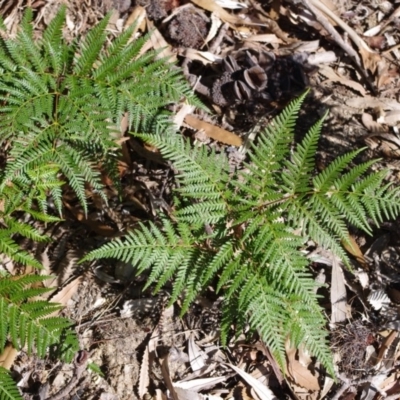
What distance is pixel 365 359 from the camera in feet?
12.5

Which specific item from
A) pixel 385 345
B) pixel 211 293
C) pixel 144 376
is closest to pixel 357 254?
pixel 385 345

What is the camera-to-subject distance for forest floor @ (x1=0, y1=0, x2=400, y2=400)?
3.76 metres


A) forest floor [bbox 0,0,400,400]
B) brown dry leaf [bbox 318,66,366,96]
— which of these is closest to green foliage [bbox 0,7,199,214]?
forest floor [bbox 0,0,400,400]

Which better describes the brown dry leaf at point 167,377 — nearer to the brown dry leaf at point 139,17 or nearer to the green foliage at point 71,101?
the green foliage at point 71,101

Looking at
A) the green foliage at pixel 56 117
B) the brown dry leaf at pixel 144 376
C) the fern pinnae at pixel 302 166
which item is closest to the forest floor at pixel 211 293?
the brown dry leaf at pixel 144 376

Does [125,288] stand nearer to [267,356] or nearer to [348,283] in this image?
[267,356]

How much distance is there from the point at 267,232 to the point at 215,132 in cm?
132

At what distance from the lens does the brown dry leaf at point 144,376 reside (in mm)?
3726

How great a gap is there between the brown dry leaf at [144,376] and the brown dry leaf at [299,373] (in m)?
0.96

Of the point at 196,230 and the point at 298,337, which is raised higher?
the point at 196,230

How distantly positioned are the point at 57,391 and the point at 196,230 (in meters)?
1.48

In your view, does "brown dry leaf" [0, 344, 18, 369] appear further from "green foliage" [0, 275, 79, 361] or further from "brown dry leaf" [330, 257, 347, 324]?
"brown dry leaf" [330, 257, 347, 324]

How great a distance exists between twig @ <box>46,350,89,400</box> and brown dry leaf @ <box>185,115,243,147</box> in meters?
1.80

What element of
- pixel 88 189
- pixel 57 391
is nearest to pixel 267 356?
pixel 57 391
